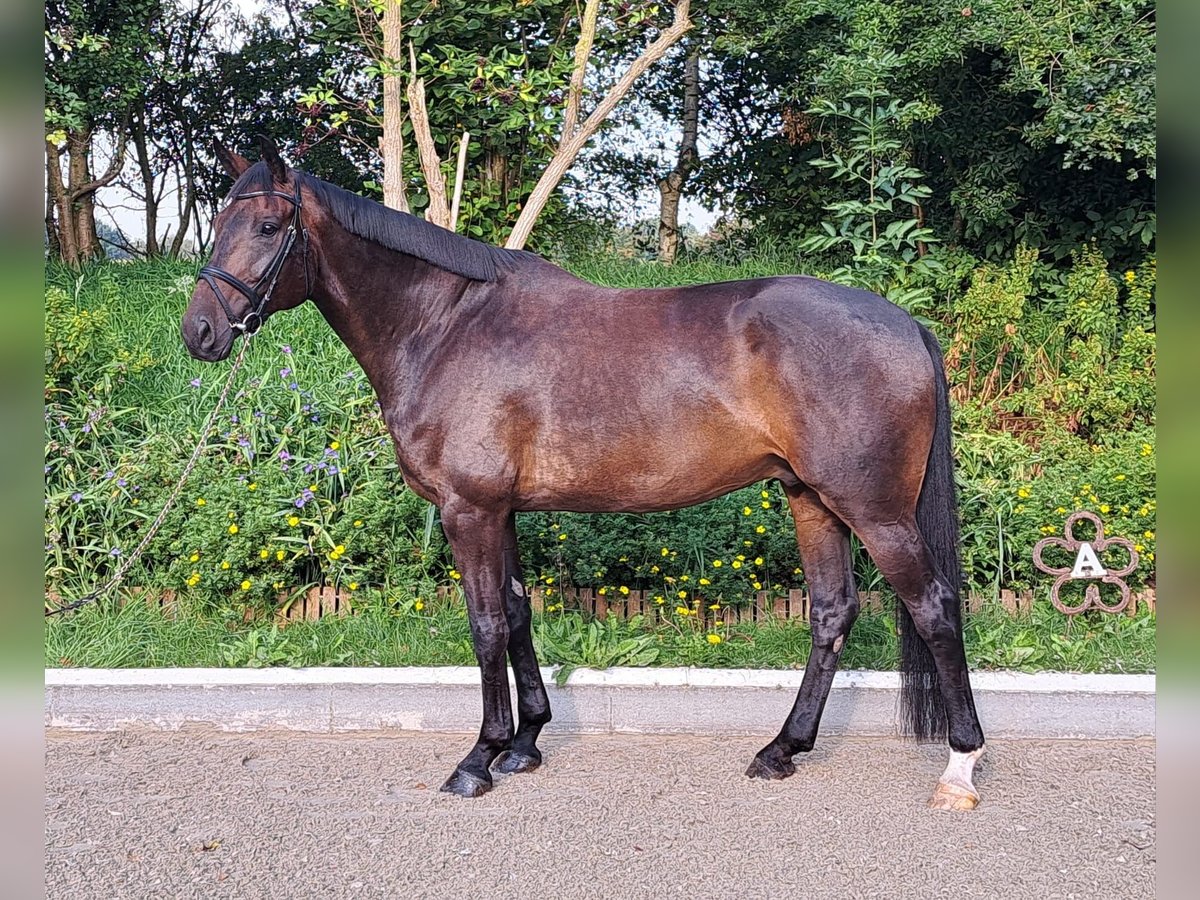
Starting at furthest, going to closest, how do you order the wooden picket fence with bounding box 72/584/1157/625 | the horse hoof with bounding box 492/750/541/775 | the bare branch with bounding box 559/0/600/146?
the bare branch with bounding box 559/0/600/146
the wooden picket fence with bounding box 72/584/1157/625
the horse hoof with bounding box 492/750/541/775

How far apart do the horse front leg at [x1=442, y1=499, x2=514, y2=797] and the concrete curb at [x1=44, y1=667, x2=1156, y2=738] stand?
0.56 metres

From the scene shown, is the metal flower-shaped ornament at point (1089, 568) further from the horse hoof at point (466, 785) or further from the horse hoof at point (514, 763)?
the horse hoof at point (466, 785)

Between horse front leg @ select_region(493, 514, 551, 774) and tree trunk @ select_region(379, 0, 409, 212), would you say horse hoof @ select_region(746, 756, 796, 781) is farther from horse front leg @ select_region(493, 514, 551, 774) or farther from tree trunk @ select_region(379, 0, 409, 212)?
tree trunk @ select_region(379, 0, 409, 212)

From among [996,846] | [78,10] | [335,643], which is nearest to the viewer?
[996,846]

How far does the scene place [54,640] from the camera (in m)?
4.57

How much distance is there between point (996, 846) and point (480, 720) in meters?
2.07

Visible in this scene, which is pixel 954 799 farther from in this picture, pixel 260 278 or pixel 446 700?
pixel 260 278

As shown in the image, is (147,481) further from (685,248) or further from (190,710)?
(685,248)

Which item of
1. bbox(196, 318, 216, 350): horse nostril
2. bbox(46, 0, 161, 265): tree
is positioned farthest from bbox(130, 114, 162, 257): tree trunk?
bbox(196, 318, 216, 350): horse nostril

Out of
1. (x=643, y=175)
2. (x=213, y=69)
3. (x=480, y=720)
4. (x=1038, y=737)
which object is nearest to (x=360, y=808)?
(x=480, y=720)

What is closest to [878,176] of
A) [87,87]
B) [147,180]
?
[87,87]

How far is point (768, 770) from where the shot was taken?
3.57m

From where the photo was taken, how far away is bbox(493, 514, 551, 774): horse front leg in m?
3.72

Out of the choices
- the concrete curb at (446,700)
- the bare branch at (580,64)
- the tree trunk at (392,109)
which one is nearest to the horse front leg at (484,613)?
the concrete curb at (446,700)
